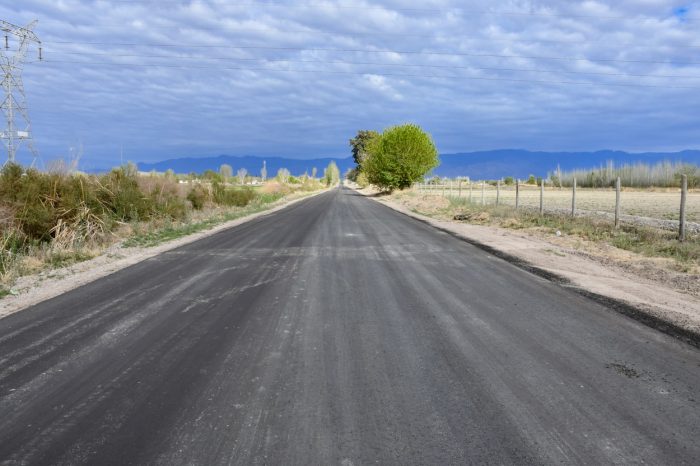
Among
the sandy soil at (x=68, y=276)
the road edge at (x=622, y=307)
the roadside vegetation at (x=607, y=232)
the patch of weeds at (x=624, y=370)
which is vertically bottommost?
the sandy soil at (x=68, y=276)

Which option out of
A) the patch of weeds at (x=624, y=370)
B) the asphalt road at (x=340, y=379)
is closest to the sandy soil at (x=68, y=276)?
the asphalt road at (x=340, y=379)

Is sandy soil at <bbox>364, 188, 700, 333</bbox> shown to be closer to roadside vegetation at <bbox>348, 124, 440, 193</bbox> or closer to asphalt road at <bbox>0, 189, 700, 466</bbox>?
asphalt road at <bbox>0, 189, 700, 466</bbox>

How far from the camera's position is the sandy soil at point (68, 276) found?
757cm

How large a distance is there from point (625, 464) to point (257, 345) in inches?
136

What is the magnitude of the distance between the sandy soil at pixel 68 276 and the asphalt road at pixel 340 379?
54cm

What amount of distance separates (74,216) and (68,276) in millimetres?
5305

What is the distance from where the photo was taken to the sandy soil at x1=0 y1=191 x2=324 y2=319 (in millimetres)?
7574

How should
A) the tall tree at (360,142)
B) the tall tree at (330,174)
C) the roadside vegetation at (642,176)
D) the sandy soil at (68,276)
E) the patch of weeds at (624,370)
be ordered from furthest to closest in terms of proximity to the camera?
the tall tree at (330,174) < the tall tree at (360,142) < the roadside vegetation at (642,176) < the sandy soil at (68,276) < the patch of weeds at (624,370)

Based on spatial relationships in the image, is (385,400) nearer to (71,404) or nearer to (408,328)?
(408,328)

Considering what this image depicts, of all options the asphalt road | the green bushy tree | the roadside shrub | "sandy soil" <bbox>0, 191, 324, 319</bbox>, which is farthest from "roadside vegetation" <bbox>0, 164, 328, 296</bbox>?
the green bushy tree

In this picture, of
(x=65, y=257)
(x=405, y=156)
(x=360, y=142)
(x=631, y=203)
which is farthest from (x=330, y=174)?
(x=65, y=257)

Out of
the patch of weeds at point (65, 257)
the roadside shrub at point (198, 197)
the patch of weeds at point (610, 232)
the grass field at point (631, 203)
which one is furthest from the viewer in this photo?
the roadside shrub at point (198, 197)

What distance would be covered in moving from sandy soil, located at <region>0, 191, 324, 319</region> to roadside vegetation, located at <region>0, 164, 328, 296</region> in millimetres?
300

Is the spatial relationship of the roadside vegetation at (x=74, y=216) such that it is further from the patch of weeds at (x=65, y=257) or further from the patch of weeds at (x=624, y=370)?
the patch of weeds at (x=624, y=370)
